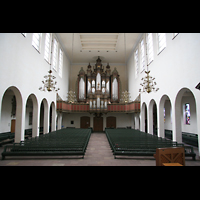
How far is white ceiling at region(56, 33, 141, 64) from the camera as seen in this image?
18.5 m

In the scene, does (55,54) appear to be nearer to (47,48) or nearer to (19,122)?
(47,48)

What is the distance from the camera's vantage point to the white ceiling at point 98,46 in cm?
1848

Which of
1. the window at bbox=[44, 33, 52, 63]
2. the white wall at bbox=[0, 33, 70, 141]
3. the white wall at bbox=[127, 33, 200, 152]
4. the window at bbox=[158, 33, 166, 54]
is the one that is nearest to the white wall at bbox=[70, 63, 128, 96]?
the window at bbox=[44, 33, 52, 63]

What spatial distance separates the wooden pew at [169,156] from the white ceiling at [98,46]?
51.8 ft

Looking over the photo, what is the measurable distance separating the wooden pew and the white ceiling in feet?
51.8

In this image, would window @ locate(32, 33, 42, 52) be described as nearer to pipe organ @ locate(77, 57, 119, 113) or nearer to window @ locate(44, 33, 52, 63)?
window @ locate(44, 33, 52, 63)
